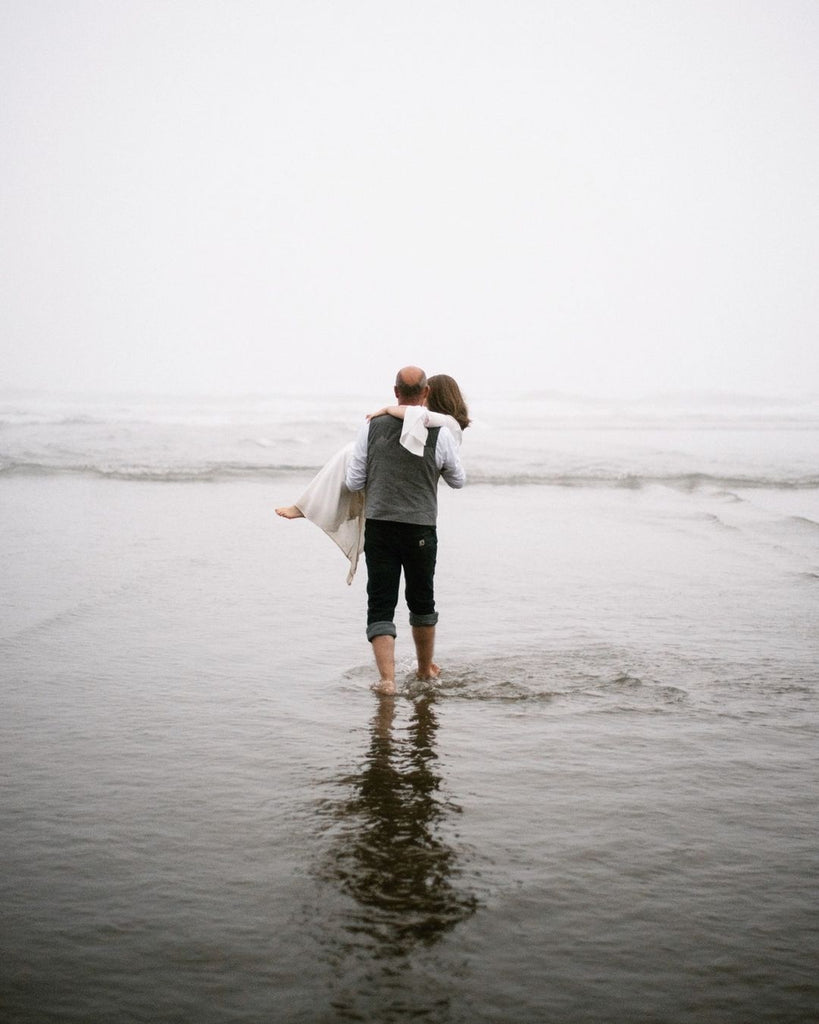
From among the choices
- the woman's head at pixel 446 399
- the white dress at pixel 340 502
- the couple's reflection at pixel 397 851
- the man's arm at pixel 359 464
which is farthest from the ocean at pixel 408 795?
the woman's head at pixel 446 399

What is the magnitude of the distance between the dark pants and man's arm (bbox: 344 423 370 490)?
235 millimetres

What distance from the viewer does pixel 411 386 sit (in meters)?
5.46

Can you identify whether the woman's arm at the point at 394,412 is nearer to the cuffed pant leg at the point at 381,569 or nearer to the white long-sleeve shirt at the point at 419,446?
the white long-sleeve shirt at the point at 419,446

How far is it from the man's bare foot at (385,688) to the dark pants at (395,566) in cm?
33

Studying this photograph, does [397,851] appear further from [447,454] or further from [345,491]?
[345,491]

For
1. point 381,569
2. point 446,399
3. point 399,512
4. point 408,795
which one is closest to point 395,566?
point 381,569

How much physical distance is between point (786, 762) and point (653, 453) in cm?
2328

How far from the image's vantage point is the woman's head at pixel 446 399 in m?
5.73

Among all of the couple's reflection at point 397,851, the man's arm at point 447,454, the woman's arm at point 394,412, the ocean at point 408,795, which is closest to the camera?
the ocean at point 408,795

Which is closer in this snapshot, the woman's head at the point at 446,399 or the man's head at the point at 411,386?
the man's head at the point at 411,386

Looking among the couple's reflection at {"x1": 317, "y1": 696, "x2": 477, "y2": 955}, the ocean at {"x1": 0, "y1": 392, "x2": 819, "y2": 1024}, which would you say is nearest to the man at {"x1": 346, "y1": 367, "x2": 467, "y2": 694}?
the ocean at {"x1": 0, "y1": 392, "x2": 819, "y2": 1024}

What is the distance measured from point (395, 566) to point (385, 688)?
0.74 meters

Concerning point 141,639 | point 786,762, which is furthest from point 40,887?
point 141,639

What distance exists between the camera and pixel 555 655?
6148mm
